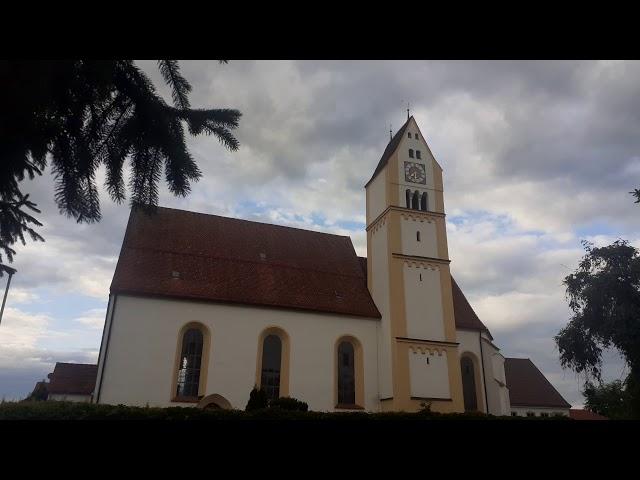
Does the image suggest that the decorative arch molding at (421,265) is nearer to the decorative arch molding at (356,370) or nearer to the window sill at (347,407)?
the decorative arch molding at (356,370)

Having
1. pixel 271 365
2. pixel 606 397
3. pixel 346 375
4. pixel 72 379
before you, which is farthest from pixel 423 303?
pixel 72 379

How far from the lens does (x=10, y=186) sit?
330 centimetres

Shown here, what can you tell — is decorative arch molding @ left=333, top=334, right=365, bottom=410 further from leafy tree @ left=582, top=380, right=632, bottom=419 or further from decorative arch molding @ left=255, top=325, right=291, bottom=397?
leafy tree @ left=582, top=380, right=632, bottom=419

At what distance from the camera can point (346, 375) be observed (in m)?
25.2

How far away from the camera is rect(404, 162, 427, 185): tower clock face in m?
30.2

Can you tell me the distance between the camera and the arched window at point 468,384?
2697 cm

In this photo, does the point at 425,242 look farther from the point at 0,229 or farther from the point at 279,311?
the point at 0,229

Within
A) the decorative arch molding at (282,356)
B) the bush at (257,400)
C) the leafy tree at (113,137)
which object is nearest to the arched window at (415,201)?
the decorative arch molding at (282,356)

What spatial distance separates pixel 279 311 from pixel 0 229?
822 inches

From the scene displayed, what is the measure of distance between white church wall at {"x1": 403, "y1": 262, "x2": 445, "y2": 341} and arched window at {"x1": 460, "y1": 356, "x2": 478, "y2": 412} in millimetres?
2482

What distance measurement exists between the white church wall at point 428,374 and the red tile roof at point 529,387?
15814 millimetres

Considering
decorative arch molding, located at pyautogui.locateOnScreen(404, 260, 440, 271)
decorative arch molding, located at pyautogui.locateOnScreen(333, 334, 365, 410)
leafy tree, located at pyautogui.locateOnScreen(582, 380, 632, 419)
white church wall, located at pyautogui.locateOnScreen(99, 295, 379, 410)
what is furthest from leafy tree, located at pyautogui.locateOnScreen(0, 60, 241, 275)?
leafy tree, located at pyautogui.locateOnScreen(582, 380, 632, 419)
